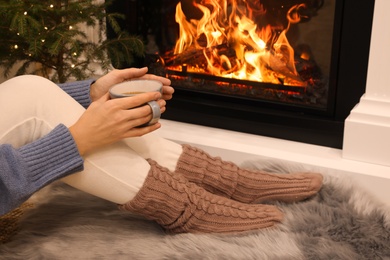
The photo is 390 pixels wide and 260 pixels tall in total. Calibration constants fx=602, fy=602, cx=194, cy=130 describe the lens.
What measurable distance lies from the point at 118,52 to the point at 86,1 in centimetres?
20

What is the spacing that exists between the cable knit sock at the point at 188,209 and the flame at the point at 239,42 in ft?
2.47

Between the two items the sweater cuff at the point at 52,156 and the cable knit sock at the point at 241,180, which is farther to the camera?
the cable knit sock at the point at 241,180

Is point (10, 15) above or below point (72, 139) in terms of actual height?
above

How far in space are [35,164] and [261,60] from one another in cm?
110

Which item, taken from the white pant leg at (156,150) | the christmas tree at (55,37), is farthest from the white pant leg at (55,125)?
the christmas tree at (55,37)

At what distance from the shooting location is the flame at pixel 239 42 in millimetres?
2084

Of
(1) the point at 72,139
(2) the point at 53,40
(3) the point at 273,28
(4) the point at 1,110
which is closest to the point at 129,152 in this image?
A: (1) the point at 72,139

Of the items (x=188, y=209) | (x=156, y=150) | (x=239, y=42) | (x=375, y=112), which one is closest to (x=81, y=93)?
(x=156, y=150)

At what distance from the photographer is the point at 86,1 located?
2051 millimetres

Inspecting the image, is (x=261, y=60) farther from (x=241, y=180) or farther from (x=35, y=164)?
(x=35, y=164)

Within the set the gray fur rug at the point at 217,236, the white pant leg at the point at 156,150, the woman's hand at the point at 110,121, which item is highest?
the woman's hand at the point at 110,121

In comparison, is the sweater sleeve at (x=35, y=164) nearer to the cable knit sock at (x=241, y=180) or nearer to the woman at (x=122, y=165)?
the woman at (x=122, y=165)

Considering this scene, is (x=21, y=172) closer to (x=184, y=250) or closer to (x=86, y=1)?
(x=184, y=250)

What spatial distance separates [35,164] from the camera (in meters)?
1.24
